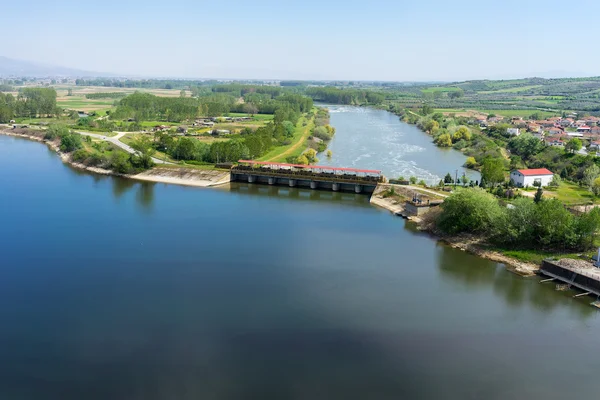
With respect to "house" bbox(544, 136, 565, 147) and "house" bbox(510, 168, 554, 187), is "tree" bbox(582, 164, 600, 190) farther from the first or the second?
"house" bbox(544, 136, 565, 147)

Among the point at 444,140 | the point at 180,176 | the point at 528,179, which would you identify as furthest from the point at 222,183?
the point at 444,140

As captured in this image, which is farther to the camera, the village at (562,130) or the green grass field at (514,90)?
the green grass field at (514,90)

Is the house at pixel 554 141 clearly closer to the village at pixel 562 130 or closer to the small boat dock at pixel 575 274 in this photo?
the village at pixel 562 130

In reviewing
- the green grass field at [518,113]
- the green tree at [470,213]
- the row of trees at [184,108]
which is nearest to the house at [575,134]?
the green grass field at [518,113]

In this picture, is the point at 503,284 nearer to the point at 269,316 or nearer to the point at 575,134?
the point at 269,316

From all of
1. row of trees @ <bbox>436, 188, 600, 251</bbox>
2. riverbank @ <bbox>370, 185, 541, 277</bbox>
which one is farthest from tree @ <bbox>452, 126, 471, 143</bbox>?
row of trees @ <bbox>436, 188, 600, 251</bbox>
